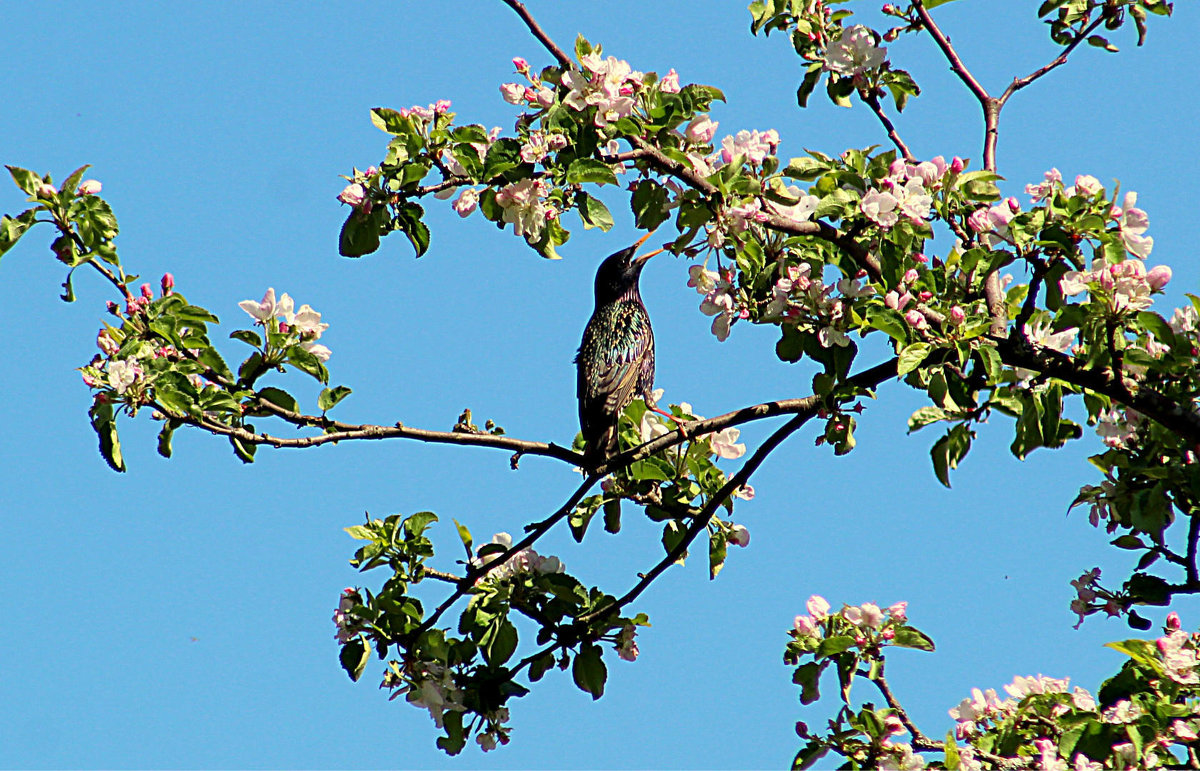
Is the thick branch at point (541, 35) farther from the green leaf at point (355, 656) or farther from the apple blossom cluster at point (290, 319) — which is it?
the green leaf at point (355, 656)

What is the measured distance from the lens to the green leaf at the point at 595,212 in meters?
3.60

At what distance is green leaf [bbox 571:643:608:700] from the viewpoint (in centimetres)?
429

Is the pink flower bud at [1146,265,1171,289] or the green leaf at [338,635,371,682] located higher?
the pink flower bud at [1146,265,1171,289]

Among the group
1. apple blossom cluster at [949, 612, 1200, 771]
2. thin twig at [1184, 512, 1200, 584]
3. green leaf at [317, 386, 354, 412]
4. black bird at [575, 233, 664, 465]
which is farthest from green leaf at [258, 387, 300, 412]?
thin twig at [1184, 512, 1200, 584]

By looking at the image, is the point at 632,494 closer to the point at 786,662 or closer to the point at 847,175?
the point at 786,662

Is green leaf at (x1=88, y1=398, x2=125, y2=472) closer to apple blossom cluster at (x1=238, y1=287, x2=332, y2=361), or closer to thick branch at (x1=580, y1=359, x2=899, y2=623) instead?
apple blossom cluster at (x1=238, y1=287, x2=332, y2=361)

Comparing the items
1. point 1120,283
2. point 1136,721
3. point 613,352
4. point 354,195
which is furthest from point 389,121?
point 613,352

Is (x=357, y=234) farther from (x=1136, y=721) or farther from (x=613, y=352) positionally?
(x=613, y=352)

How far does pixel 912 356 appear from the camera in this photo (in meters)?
3.24

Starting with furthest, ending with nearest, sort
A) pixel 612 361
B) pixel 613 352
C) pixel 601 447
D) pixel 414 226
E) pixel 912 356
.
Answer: pixel 613 352 → pixel 612 361 → pixel 601 447 → pixel 414 226 → pixel 912 356

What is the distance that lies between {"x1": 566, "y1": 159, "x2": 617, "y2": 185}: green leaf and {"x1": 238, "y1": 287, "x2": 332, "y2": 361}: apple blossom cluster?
1005 mm

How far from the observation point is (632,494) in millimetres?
4598

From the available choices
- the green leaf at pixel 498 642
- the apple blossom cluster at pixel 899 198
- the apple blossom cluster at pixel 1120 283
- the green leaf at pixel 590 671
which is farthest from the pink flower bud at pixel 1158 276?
the green leaf at pixel 498 642

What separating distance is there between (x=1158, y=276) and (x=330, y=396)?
2.53 metres
